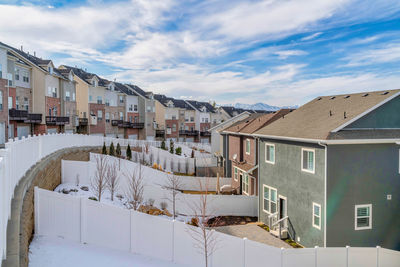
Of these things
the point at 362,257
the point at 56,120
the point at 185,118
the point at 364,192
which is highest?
the point at 185,118

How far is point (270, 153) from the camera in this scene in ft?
61.7

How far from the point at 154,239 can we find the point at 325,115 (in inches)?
444

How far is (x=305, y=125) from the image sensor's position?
54.1 ft

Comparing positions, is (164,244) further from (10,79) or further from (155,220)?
(10,79)

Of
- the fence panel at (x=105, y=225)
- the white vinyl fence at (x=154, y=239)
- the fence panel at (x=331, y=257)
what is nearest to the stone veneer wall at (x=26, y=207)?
the white vinyl fence at (x=154, y=239)

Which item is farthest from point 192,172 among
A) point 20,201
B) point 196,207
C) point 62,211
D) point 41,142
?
point 20,201

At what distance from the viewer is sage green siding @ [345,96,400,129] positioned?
14.4 metres

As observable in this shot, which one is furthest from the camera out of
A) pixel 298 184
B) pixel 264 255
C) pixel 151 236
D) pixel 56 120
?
pixel 56 120

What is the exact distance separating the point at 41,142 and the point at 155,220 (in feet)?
23.2

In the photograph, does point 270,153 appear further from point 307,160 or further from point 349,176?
point 349,176

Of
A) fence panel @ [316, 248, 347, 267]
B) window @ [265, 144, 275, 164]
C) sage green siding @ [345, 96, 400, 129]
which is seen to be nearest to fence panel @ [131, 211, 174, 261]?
fence panel @ [316, 248, 347, 267]

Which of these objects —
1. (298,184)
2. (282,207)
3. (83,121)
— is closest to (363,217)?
(298,184)

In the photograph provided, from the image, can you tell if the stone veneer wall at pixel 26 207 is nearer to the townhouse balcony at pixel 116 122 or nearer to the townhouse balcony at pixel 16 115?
the townhouse balcony at pixel 16 115

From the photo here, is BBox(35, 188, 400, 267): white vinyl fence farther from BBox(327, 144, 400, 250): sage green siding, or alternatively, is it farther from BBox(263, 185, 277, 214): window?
BBox(263, 185, 277, 214): window
